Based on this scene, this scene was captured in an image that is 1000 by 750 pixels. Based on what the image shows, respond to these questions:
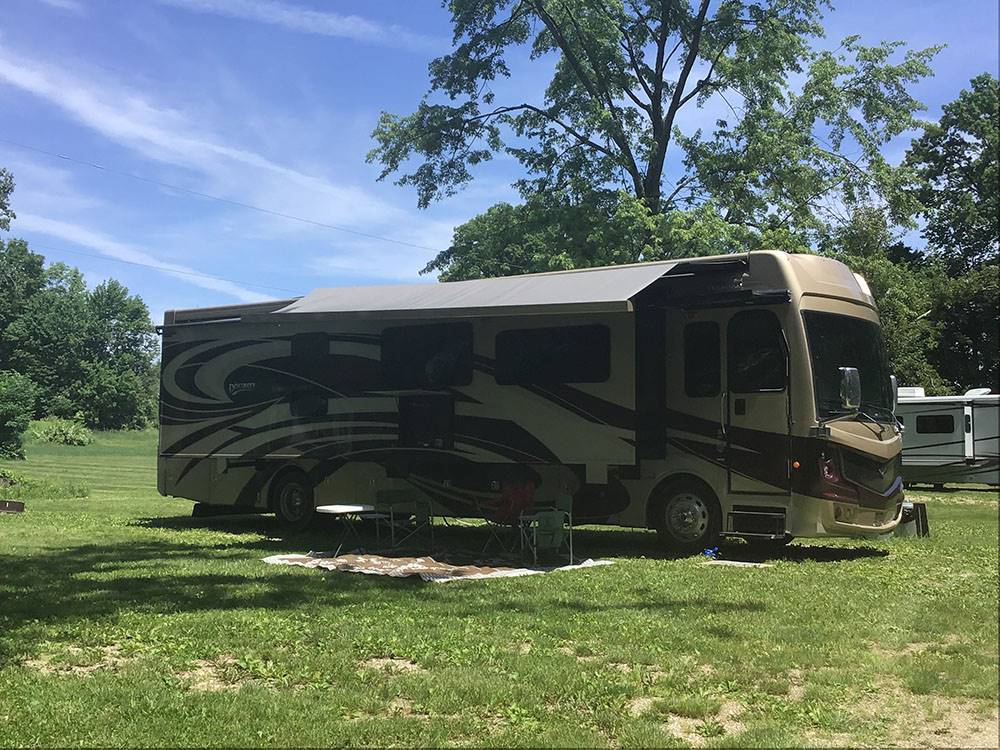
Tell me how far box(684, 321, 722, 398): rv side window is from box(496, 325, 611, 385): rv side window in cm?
87

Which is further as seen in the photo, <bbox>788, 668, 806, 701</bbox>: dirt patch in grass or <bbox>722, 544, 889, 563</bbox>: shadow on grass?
<bbox>722, 544, 889, 563</bbox>: shadow on grass

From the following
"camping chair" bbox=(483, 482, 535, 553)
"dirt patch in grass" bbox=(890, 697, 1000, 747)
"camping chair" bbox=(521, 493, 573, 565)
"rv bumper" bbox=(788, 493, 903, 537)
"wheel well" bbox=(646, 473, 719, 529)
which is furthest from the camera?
"wheel well" bbox=(646, 473, 719, 529)

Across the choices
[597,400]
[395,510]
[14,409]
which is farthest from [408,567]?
[14,409]

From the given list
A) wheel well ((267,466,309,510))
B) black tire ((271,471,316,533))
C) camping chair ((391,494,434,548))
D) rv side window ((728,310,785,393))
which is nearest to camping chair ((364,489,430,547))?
camping chair ((391,494,434,548))

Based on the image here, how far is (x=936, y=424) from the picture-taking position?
22328 millimetres

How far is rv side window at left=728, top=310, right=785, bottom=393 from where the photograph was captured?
363 inches

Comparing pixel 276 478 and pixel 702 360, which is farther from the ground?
pixel 702 360

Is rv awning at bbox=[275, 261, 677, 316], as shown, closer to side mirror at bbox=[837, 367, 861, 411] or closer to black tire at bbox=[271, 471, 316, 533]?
side mirror at bbox=[837, 367, 861, 411]

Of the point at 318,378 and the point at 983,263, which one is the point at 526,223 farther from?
the point at 983,263

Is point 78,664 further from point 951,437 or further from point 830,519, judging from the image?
point 951,437

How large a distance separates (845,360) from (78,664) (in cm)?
748

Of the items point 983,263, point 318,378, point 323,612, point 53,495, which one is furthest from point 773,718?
point 983,263

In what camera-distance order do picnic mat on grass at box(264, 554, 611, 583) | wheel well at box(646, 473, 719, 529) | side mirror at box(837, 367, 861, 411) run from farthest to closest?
1. wheel well at box(646, 473, 719, 529)
2. side mirror at box(837, 367, 861, 411)
3. picnic mat on grass at box(264, 554, 611, 583)

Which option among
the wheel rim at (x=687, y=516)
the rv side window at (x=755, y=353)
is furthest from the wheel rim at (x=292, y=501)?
the rv side window at (x=755, y=353)
